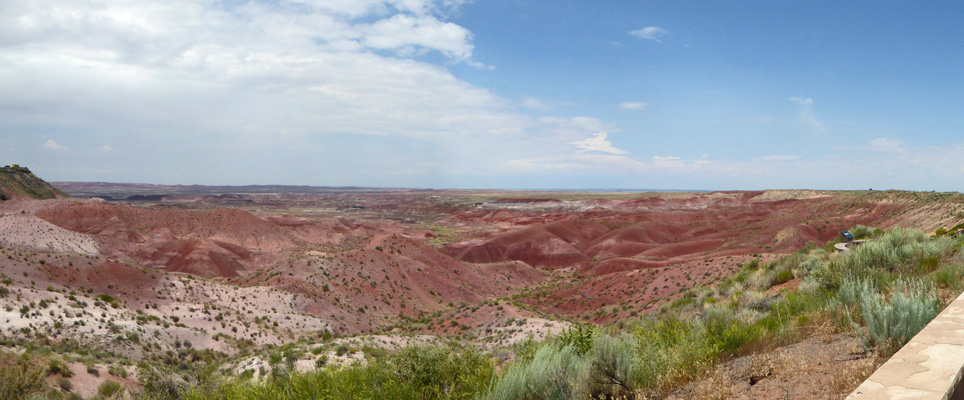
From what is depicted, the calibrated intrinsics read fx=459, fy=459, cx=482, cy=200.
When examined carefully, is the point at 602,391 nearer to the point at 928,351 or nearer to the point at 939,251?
the point at 928,351

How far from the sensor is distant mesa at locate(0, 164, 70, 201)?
8274 cm

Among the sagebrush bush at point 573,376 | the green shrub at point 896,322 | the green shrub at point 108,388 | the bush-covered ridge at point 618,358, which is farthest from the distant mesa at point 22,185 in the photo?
the green shrub at point 896,322

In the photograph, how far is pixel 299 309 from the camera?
30828mm

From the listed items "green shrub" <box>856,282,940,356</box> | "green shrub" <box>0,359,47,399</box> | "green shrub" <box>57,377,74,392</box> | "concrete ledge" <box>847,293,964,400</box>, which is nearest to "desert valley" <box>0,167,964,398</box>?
"green shrub" <box>57,377,74,392</box>

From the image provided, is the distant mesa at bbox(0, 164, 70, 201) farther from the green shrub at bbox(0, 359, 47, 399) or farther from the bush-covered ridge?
the bush-covered ridge

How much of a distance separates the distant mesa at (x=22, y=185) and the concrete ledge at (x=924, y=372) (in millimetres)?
110225

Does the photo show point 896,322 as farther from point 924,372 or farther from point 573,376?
point 573,376

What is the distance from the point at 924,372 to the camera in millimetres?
3227

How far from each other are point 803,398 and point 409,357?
Answer: 4202 millimetres

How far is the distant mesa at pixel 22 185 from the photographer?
82.7m

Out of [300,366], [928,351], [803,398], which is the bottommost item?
[300,366]

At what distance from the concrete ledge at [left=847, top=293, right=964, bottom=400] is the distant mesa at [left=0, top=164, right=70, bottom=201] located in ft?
362

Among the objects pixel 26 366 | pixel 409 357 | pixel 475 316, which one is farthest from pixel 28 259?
pixel 409 357

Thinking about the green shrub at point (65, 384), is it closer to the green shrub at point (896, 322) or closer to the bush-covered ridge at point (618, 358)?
the bush-covered ridge at point (618, 358)
